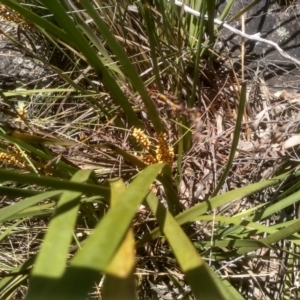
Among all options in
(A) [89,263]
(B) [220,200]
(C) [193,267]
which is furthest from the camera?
(B) [220,200]

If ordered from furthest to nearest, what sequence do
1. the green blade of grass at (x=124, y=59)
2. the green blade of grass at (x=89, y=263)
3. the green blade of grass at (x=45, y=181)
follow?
the green blade of grass at (x=124, y=59) < the green blade of grass at (x=45, y=181) < the green blade of grass at (x=89, y=263)

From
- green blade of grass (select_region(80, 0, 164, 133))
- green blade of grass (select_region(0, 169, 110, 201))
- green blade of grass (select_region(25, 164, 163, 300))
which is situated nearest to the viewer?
green blade of grass (select_region(25, 164, 163, 300))

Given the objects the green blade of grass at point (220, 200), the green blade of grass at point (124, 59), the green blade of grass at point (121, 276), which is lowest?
the green blade of grass at point (121, 276)

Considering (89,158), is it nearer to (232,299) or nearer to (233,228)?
(233,228)

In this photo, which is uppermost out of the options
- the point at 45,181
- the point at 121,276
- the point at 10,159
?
the point at 10,159

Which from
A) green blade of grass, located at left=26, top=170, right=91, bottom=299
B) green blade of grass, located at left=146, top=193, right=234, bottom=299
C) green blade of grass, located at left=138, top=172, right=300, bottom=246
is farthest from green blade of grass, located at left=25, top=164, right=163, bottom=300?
green blade of grass, located at left=138, top=172, right=300, bottom=246

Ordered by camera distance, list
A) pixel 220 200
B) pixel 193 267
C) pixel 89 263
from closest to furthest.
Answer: pixel 89 263 < pixel 193 267 < pixel 220 200

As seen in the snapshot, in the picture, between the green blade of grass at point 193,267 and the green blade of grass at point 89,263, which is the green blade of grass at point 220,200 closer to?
the green blade of grass at point 193,267

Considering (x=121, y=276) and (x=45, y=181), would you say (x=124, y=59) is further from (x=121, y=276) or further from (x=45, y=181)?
(x=121, y=276)

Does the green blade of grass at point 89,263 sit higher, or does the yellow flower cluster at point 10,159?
Result: the yellow flower cluster at point 10,159

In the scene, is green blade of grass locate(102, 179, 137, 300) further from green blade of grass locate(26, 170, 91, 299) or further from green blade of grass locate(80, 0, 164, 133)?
green blade of grass locate(80, 0, 164, 133)

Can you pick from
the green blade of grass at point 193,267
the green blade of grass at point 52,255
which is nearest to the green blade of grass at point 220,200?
the green blade of grass at point 193,267

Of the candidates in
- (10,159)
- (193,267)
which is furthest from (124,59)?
(193,267)
